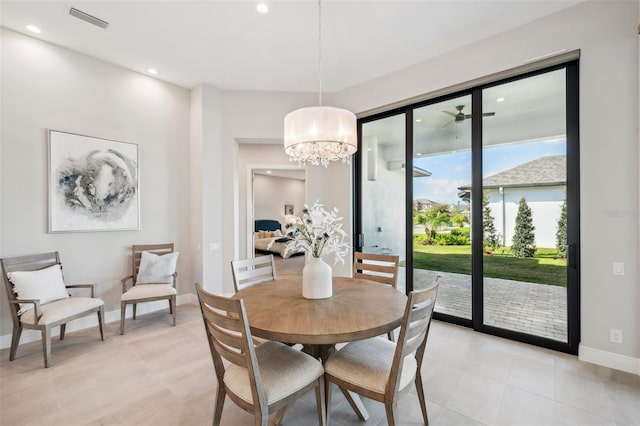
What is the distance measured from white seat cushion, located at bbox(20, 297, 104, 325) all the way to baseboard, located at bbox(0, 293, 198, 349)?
54 cm

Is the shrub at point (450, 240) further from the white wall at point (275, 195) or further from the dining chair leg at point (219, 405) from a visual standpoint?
the white wall at point (275, 195)

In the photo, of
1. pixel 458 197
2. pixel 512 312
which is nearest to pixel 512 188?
pixel 458 197

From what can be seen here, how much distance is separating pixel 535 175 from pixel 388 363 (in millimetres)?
2666

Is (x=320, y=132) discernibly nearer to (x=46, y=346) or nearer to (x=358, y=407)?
(x=358, y=407)

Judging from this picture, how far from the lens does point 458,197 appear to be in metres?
3.57

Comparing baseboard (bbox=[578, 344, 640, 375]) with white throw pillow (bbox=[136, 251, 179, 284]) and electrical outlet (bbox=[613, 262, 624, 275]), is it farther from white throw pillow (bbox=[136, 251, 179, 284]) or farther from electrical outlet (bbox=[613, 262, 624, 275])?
white throw pillow (bbox=[136, 251, 179, 284])

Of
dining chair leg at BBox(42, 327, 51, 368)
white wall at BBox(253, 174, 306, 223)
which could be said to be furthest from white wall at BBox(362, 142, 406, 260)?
white wall at BBox(253, 174, 306, 223)

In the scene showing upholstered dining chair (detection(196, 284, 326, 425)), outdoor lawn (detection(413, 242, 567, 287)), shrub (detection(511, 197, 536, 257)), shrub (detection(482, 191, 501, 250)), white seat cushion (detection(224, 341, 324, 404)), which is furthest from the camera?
shrub (detection(482, 191, 501, 250))

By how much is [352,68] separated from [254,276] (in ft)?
9.81

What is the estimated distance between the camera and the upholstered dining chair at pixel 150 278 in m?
3.44

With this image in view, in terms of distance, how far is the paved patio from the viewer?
2.94 m

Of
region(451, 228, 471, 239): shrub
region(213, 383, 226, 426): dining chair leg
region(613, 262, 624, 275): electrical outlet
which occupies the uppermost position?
region(451, 228, 471, 239): shrub

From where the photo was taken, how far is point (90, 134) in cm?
356

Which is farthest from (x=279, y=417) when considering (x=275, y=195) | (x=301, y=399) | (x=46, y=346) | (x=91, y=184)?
(x=275, y=195)
